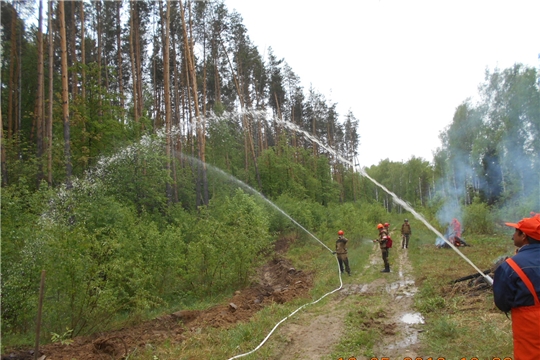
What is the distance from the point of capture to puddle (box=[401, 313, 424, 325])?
7988mm

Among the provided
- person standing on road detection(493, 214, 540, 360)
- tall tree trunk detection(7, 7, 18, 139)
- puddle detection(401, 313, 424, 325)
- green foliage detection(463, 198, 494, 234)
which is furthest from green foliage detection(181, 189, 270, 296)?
green foliage detection(463, 198, 494, 234)

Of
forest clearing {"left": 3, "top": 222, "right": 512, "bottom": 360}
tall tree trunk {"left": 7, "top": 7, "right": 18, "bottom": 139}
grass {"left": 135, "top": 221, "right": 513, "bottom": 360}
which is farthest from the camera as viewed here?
tall tree trunk {"left": 7, "top": 7, "right": 18, "bottom": 139}

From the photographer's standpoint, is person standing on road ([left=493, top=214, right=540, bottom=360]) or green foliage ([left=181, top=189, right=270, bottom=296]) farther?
green foliage ([left=181, top=189, right=270, bottom=296])

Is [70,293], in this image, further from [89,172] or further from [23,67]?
[23,67]

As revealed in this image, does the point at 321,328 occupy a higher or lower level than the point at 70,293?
lower

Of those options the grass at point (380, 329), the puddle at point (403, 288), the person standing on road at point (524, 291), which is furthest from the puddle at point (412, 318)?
the person standing on road at point (524, 291)

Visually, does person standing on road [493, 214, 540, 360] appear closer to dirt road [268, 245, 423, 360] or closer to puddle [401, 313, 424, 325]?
dirt road [268, 245, 423, 360]

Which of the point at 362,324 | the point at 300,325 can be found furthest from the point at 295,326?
the point at 362,324

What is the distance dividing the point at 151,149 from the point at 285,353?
13011 millimetres

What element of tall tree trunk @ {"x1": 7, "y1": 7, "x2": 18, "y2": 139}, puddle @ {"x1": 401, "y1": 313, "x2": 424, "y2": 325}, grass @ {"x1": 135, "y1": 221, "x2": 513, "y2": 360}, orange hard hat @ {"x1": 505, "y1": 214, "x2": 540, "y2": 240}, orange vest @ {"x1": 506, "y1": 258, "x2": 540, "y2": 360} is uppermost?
tall tree trunk @ {"x1": 7, "y1": 7, "x2": 18, "y2": 139}

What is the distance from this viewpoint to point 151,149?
57.0 feet

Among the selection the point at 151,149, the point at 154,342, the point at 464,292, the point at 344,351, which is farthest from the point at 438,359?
the point at 151,149

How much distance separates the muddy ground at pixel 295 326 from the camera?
6570 millimetres

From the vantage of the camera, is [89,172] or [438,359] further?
[89,172]
